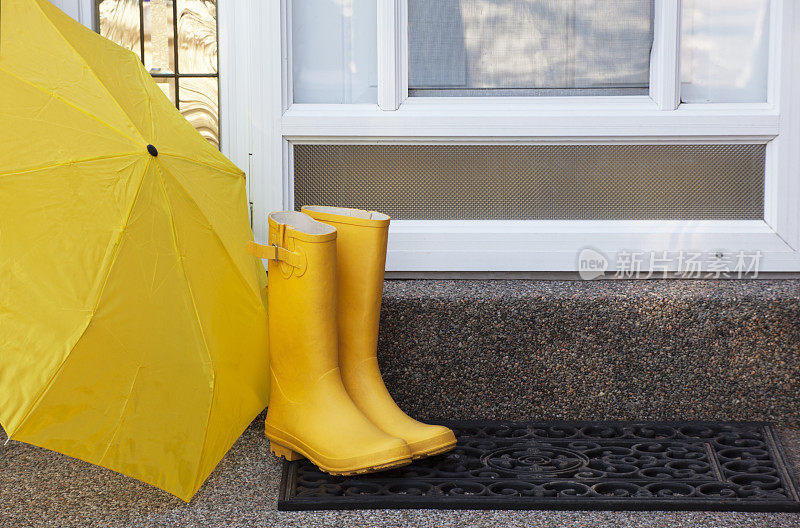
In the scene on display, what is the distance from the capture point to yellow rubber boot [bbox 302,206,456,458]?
1688 millimetres

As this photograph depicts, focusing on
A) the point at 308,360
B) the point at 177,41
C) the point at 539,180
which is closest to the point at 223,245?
the point at 308,360

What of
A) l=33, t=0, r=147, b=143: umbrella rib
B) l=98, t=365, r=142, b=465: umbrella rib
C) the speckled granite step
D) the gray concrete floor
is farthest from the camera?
the speckled granite step

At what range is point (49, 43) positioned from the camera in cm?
154

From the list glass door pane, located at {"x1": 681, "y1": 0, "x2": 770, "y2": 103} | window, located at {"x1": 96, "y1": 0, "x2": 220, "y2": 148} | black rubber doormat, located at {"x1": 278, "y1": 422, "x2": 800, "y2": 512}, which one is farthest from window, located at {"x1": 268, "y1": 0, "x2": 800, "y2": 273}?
black rubber doormat, located at {"x1": 278, "y1": 422, "x2": 800, "y2": 512}

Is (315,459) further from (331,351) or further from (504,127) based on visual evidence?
(504,127)

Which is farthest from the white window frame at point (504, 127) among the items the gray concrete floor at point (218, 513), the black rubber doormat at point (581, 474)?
the gray concrete floor at point (218, 513)

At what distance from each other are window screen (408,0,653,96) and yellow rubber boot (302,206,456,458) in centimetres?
71

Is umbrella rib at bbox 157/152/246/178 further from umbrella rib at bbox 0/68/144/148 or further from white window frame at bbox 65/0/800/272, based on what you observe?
white window frame at bbox 65/0/800/272

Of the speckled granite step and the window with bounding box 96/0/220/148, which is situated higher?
the window with bounding box 96/0/220/148

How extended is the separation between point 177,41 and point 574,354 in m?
1.57

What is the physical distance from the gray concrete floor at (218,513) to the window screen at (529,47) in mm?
1325

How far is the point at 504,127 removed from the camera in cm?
216

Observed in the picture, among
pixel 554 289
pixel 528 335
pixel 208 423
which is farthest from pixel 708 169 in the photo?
pixel 208 423

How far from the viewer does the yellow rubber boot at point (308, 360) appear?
1520 millimetres
